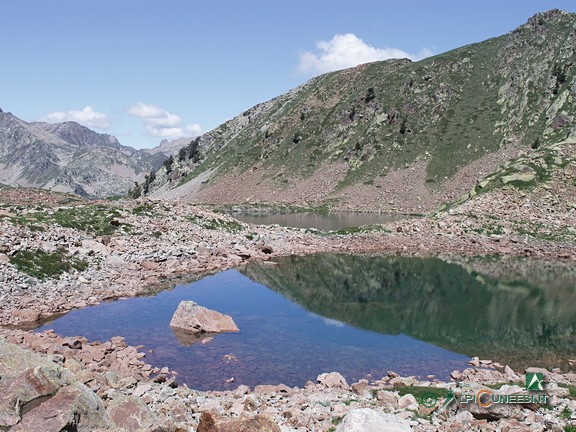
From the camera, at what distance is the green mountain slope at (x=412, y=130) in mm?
135875

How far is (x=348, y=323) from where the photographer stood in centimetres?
3394

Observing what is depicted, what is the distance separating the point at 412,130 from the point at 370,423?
508 feet

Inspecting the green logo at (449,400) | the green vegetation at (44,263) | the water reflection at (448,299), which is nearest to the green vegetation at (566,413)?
the green logo at (449,400)

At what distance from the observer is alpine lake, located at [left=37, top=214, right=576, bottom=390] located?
25.7 meters

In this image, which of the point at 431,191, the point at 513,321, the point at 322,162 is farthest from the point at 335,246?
the point at 322,162

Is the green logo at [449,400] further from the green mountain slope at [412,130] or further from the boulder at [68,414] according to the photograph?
the green mountain slope at [412,130]

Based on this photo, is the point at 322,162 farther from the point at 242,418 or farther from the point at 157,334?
the point at 242,418

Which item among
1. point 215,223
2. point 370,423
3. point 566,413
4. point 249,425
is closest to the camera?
point 249,425

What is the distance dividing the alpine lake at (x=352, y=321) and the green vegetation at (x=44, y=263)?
5.70m

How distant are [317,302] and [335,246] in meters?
24.9

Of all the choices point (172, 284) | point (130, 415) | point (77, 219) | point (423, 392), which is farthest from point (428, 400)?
point (77, 219)

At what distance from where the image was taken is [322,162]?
6521 inches

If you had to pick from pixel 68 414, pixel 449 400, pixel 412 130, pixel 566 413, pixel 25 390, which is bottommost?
pixel 449 400

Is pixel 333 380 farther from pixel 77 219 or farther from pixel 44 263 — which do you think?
pixel 77 219
